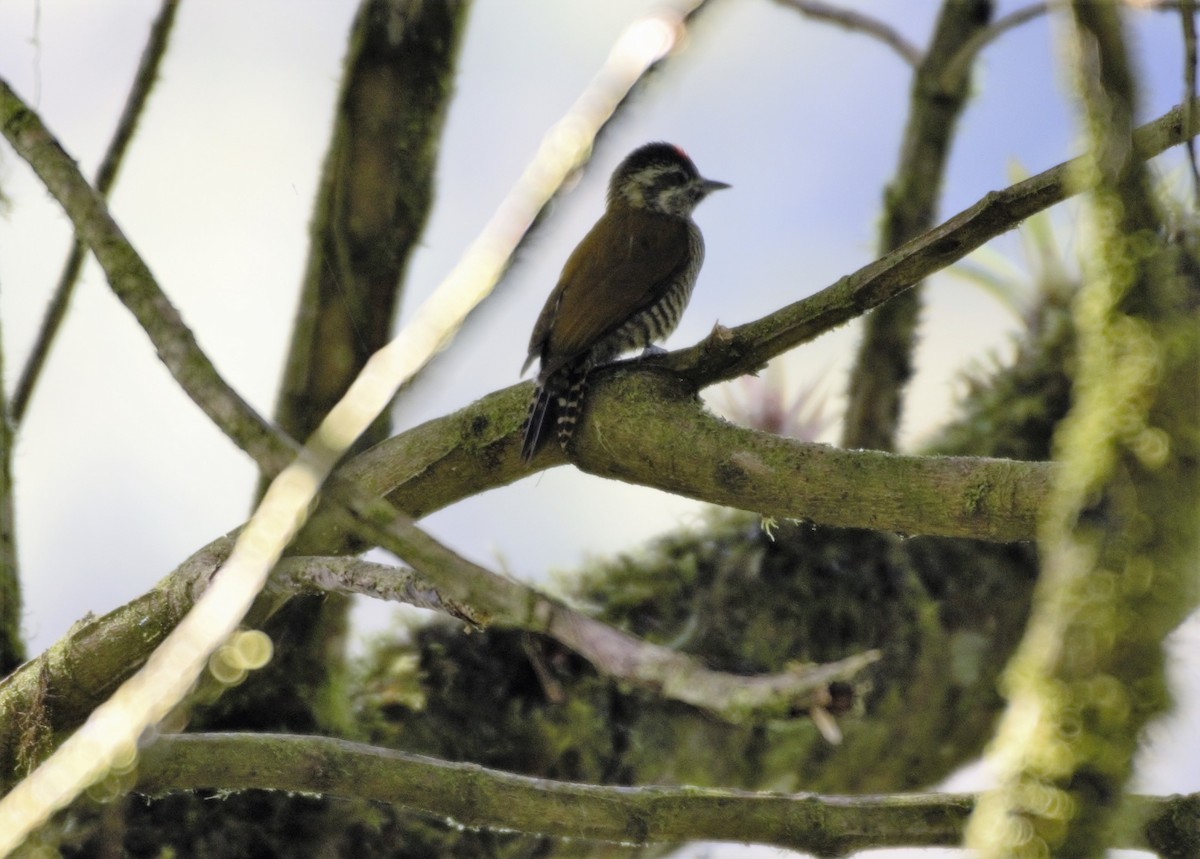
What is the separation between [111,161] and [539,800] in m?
2.36

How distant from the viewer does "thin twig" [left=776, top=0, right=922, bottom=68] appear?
4.39 m

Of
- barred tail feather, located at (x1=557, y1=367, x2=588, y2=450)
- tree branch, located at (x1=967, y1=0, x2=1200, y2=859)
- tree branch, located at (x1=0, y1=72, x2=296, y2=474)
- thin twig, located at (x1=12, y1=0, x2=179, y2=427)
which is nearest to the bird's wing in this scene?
barred tail feather, located at (x1=557, y1=367, x2=588, y2=450)

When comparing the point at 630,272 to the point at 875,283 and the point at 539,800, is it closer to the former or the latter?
the point at 875,283

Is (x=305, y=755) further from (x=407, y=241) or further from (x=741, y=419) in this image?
(x=741, y=419)

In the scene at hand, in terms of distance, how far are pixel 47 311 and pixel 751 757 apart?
7.94 feet

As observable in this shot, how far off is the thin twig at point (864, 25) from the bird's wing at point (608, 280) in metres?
0.85

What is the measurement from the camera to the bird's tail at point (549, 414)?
259 cm

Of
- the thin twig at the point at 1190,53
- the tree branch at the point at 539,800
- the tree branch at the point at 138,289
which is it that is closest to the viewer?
the thin twig at the point at 1190,53

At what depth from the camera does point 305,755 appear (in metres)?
2.37

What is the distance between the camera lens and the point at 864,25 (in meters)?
4.68

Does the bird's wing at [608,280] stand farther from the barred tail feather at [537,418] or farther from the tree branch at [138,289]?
the tree branch at [138,289]

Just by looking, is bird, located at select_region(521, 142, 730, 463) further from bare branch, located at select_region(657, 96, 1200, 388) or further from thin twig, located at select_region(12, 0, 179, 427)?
thin twig, located at select_region(12, 0, 179, 427)

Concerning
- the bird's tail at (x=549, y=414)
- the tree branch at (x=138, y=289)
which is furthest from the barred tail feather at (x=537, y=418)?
the tree branch at (x=138, y=289)

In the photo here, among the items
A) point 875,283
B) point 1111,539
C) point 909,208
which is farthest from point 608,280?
point 1111,539
